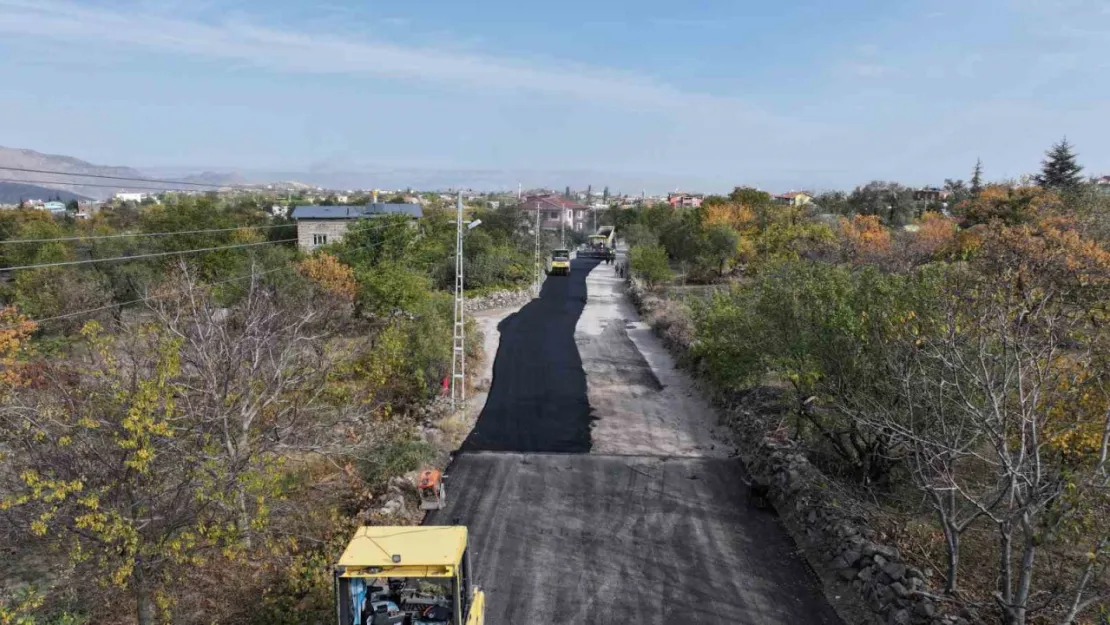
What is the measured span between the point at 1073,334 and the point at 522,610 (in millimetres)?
9382

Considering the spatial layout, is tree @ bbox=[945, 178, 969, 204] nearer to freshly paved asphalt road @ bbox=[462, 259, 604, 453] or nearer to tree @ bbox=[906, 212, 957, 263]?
tree @ bbox=[906, 212, 957, 263]

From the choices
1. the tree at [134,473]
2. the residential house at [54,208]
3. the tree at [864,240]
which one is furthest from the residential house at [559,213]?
the tree at [134,473]

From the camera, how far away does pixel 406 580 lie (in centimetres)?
886

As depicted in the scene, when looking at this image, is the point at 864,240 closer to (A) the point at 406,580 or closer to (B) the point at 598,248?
(B) the point at 598,248

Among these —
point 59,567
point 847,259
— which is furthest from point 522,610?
point 847,259

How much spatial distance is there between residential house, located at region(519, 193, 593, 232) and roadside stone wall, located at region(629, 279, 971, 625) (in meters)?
81.7

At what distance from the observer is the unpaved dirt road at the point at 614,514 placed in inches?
430

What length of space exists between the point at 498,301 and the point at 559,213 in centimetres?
7573

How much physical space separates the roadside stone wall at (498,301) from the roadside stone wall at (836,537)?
24.4 m

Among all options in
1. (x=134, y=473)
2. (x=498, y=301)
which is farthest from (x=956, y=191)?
(x=134, y=473)

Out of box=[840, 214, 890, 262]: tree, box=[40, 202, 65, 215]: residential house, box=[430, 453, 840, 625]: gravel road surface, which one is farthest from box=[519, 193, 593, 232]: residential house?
box=[430, 453, 840, 625]: gravel road surface

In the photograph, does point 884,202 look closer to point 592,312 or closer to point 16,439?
point 592,312

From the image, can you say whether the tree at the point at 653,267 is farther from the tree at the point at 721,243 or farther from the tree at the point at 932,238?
the tree at the point at 932,238

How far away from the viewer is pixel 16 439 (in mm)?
8016
